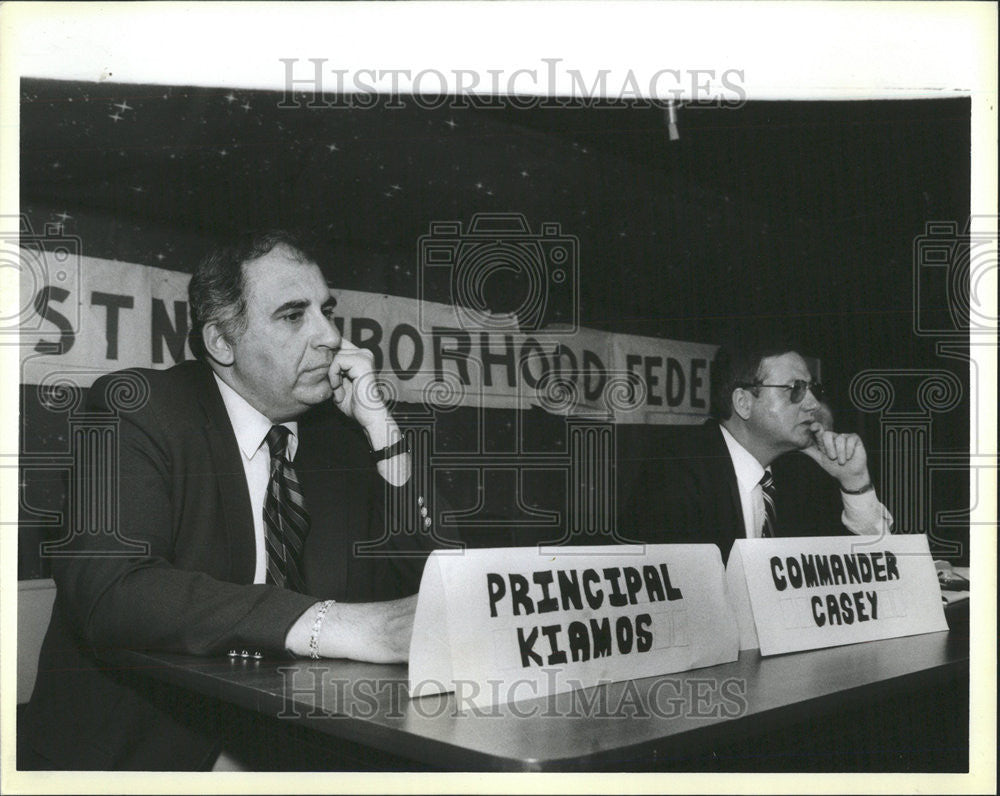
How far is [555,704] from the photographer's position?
1606 millimetres

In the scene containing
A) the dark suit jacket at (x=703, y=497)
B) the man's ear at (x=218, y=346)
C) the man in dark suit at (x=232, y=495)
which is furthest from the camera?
the dark suit jacket at (x=703, y=497)

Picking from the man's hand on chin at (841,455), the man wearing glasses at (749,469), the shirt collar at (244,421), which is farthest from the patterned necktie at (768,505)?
the shirt collar at (244,421)

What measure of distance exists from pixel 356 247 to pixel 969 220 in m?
1.54

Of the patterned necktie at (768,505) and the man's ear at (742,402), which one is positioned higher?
the man's ear at (742,402)

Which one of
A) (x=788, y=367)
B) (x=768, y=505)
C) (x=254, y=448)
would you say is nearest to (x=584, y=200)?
(x=788, y=367)

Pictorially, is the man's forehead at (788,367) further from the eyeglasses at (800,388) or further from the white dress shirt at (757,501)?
the white dress shirt at (757,501)

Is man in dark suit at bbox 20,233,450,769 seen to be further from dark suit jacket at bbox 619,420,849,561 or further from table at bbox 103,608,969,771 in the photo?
dark suit jacket at bbox 619,420,849,561

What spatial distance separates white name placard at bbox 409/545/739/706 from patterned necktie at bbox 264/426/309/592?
59 centimetres

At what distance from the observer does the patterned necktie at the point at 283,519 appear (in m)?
2.24

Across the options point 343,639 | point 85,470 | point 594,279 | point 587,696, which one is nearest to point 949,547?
point 594,279

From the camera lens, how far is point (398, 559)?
90.9 inches

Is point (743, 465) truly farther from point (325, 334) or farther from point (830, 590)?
point (325, 334)

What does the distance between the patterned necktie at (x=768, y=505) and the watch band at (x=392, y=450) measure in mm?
904

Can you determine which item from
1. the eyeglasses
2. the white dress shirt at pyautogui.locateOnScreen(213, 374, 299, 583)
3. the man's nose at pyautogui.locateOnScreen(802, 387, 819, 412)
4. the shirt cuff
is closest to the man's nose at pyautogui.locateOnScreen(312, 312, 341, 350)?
the white dress shirt at pyautogui.locateOnScreen(213, 374, 299, 583)
